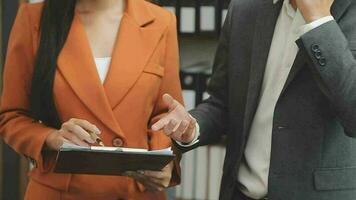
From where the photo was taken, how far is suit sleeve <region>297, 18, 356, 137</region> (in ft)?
4.32

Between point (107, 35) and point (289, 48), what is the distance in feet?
1.63

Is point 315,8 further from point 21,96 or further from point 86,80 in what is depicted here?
point 21,96

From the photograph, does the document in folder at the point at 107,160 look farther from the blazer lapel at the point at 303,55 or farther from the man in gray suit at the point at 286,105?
the blazer lapel at the point at 303,55

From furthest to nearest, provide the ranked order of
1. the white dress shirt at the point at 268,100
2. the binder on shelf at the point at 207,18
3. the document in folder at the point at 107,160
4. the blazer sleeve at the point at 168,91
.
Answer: the binder on shelf at the point at 207,18 → the blazer sleeve at the point at 168,91 → the white dress shirt at the point at 268,100 → the document in folder at the point at 107,160

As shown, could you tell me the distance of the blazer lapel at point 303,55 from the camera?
55.2 inches

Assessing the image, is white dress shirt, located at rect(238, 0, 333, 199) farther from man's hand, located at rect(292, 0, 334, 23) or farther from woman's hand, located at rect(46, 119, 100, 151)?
woman's hand, located at rect(46, 119, 100, 151)

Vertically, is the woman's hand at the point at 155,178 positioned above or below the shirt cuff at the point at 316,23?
below

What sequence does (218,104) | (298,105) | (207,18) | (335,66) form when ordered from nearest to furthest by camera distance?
(335,66), (298,105), (218,104), (207,18)

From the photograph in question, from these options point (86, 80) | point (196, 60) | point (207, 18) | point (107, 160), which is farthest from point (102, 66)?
point (196, 60)

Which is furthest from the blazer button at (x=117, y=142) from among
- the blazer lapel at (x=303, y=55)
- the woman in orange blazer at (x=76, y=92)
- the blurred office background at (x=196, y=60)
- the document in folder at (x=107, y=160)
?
the blurred office background at (x=196, y=60)

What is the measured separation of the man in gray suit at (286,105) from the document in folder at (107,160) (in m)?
0.09

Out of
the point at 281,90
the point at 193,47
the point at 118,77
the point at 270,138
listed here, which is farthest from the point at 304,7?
the point at 193,47

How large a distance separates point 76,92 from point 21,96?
0.15 m

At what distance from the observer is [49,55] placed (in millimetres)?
1517
